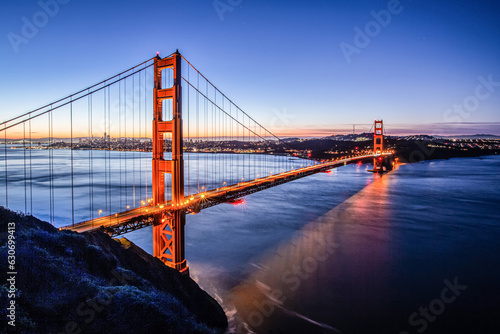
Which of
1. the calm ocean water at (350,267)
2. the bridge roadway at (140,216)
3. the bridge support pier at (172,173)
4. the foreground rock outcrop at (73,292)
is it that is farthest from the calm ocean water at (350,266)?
the foreground rock outcrop at (73,292)

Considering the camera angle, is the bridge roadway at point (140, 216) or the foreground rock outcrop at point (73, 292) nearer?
the foreground rock outcrop at point (73, 292)

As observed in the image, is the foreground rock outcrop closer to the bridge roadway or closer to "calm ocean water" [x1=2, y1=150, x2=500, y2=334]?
the bridge roadway

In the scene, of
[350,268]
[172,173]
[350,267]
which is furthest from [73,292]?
[350,267]

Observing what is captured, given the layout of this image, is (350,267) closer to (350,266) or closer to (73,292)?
(350,266)

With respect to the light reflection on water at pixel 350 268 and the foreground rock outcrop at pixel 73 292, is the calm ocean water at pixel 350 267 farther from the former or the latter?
the foreground rock outcrop at pixel 73 292

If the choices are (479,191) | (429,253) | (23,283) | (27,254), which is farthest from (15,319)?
(479,191)

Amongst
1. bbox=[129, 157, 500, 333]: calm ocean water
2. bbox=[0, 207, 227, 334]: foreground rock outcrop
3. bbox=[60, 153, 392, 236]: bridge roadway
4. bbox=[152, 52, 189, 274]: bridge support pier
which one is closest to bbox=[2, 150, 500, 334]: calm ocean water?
bbox=[129, 157, 500, 333]: calm ocean water

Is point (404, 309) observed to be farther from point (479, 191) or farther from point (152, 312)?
point (479, 191)

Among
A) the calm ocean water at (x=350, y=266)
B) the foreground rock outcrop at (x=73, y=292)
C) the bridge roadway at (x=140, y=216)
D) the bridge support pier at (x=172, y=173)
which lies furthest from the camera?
the bridge support pier at (x=172, y=173)
